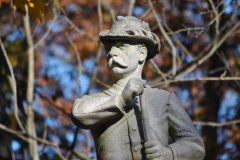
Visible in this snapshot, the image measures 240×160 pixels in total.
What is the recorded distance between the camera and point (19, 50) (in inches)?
396

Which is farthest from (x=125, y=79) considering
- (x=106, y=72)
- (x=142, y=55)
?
(x=106, y=72)

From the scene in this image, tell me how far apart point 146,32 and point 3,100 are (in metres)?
5.47

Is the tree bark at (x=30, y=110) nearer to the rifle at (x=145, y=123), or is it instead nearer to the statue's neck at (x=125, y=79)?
the statue's neck at (x=125, y=79)

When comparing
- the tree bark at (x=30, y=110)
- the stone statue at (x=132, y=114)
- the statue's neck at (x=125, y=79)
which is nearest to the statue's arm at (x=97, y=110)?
the stone statue at (x=132, y=114)

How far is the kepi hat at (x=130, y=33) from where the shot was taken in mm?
4172

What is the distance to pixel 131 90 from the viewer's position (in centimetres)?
382

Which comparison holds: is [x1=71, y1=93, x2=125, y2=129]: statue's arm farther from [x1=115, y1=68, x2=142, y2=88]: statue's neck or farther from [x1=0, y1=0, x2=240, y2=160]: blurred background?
[x1=0, y1=0, x2=240, y2=160]: blurred background

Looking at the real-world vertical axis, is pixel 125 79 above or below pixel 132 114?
above

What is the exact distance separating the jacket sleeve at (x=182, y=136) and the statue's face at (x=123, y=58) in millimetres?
498

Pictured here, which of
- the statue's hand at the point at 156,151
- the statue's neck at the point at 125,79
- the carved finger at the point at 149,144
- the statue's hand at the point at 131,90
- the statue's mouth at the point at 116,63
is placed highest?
the statue's mouth at the point at 116,63

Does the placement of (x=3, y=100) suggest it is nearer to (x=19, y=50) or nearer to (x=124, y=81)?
(x=19, y=50)

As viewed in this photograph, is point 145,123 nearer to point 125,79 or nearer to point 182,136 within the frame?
point 182,136

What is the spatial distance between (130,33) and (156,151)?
1.21 meters

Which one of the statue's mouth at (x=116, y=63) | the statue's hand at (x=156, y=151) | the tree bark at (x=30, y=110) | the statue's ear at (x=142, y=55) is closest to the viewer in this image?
the statue's hand at (x=156, y=151)
